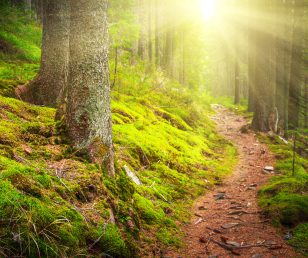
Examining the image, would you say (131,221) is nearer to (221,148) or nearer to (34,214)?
(34,214)

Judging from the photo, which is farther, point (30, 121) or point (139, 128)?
point (139, 128)

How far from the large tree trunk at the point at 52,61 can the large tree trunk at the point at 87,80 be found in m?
2.06

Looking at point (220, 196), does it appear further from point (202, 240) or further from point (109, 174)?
point (109, 174)

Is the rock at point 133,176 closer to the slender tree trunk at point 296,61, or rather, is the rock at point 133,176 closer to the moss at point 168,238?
the moss at point 168,238

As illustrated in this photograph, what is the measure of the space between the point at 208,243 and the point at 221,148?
6.71 meters

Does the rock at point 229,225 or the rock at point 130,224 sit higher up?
the rock at point 130,224

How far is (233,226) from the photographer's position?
4895mm

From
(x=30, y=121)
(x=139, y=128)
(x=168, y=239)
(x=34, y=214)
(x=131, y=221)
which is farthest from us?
(x=139, y=128)

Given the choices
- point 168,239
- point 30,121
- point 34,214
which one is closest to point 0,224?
point 34,214

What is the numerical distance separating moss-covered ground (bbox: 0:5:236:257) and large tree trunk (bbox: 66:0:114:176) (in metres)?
0.27

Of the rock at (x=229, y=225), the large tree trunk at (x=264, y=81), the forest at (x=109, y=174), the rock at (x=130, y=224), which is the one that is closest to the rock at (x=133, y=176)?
the forest at (x=109, y=174)

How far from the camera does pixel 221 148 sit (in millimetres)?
10773

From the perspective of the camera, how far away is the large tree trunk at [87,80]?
13.3 feet

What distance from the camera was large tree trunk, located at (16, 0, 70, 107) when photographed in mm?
5988
